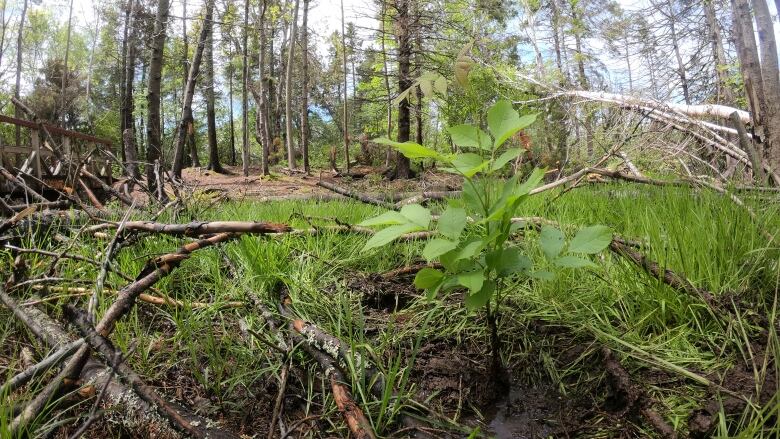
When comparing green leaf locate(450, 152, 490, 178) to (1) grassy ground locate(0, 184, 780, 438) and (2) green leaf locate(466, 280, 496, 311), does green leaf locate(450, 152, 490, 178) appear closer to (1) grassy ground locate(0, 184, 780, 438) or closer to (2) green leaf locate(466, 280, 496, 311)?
(2) green leaf locate(466, 280, 496, 311)

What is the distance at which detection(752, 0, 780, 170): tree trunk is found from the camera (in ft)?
11.7

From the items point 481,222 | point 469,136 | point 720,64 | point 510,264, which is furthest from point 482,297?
point 720,64

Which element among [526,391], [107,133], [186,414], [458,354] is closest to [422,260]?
[458,354]

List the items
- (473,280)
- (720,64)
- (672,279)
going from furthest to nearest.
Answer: (720,64)
(672,279)
(473,280)

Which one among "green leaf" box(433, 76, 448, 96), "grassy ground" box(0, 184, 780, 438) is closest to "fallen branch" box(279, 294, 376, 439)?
"grassy ground" box(0, 184, 780, 438)

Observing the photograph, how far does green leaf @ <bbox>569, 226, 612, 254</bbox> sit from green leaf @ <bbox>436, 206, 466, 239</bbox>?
12.7 inches

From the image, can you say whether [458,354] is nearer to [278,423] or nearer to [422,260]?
[278,423]

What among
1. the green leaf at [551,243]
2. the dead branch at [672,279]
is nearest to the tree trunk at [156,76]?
the green leaf at [551,243]

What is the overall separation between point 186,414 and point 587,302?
1.44 m

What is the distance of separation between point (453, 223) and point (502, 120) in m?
0.32

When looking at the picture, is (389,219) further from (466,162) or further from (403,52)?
(403,52)

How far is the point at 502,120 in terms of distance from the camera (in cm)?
112

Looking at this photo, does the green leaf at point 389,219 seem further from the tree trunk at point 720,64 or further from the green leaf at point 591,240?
the tree trunk at point 720,64

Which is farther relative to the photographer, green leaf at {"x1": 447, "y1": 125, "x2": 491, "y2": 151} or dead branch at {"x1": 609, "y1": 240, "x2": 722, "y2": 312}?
dead branch at {"x1": 609, "y1": 240, "x2": 722, "y2": 312}
